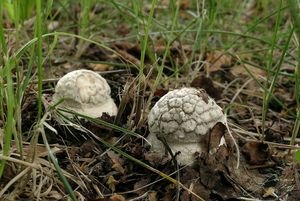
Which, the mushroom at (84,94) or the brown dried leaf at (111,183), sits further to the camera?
the mushroom at (84,94)

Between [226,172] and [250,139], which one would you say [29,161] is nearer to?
[226,172]

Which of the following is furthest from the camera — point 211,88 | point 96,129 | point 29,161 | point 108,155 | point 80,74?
point 211,88

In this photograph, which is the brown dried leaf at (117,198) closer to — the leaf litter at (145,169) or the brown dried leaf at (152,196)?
the leaf litter at (145,169)

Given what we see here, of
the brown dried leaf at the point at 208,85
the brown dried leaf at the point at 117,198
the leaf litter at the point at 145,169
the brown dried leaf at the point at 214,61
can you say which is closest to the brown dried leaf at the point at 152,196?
the leaf litter at the point at 145,169

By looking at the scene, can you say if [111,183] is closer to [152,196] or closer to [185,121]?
[152,196]

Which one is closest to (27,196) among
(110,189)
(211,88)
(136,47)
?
(110,189)

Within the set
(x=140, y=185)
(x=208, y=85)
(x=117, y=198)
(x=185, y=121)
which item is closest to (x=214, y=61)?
(x=208, y=85)
